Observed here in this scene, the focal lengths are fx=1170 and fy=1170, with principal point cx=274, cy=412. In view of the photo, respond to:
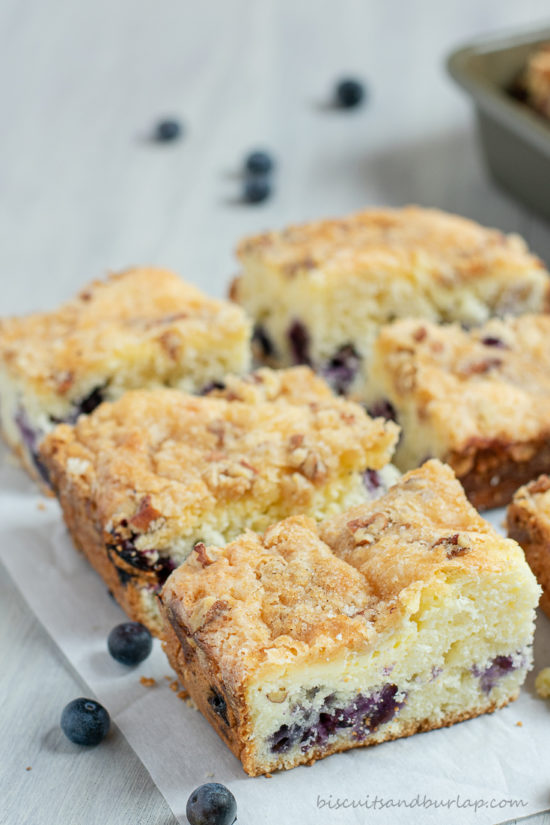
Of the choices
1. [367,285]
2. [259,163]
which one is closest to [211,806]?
[367,285]

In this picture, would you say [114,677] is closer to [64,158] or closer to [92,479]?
[92,479]

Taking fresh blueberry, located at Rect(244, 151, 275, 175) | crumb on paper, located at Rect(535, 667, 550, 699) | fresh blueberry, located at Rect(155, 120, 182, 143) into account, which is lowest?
crumb on paper, located at Rect(535, 667, 550, 699)

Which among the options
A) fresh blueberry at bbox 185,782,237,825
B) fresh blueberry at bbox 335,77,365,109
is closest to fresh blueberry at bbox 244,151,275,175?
fresh blueberry at bbox 335,77,365,109

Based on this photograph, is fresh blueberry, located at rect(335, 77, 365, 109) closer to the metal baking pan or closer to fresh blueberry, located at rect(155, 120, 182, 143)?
fresh blueberry, located at rect(155, 120, 182, 143)

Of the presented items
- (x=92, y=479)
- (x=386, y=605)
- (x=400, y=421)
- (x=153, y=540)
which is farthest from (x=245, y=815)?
(x=400, y=421)

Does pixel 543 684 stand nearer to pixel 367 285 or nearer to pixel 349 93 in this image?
pixel 367 285

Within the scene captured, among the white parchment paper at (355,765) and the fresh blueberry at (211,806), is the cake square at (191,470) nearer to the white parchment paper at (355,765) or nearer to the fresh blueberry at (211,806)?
the white parchment paper at (355,765)
